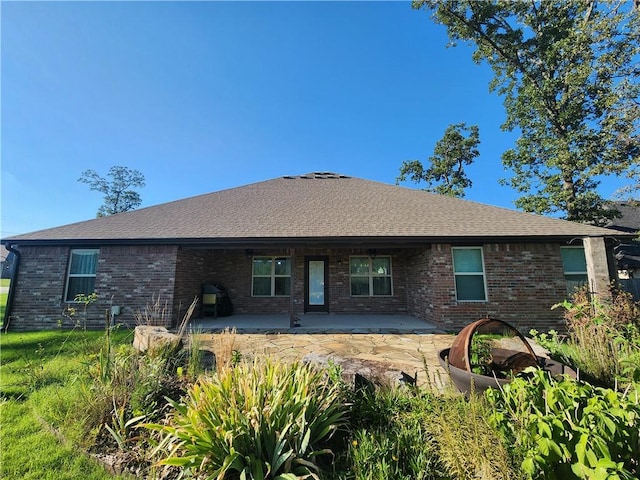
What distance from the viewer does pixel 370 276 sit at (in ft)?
34.5

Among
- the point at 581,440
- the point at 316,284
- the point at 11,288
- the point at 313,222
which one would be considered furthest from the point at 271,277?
the point at 581,440

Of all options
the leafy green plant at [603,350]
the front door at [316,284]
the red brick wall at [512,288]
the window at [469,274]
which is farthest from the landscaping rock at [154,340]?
the window at [469,274]

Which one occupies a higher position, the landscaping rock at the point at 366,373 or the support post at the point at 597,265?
the support post at the point at 597,265

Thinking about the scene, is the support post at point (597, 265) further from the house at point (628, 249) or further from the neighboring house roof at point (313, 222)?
the house at point (628, 249)

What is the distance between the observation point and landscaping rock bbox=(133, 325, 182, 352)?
4.38m

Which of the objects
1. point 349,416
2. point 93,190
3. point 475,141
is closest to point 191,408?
point 349,416

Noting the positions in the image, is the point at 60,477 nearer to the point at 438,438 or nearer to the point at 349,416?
the point at 349,416

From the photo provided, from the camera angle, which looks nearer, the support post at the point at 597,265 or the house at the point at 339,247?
the support post at the point at 597,265

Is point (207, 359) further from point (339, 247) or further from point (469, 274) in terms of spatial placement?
point (469, 274)

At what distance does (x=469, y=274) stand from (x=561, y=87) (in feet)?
50.5

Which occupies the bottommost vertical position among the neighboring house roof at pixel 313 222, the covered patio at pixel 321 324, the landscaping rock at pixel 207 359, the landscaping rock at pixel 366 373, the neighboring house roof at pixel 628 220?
the landscaping rock at pixel 207 359

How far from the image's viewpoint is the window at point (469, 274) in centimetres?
805

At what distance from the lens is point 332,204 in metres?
10.6

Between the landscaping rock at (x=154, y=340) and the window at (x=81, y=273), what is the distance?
4.93 meters
